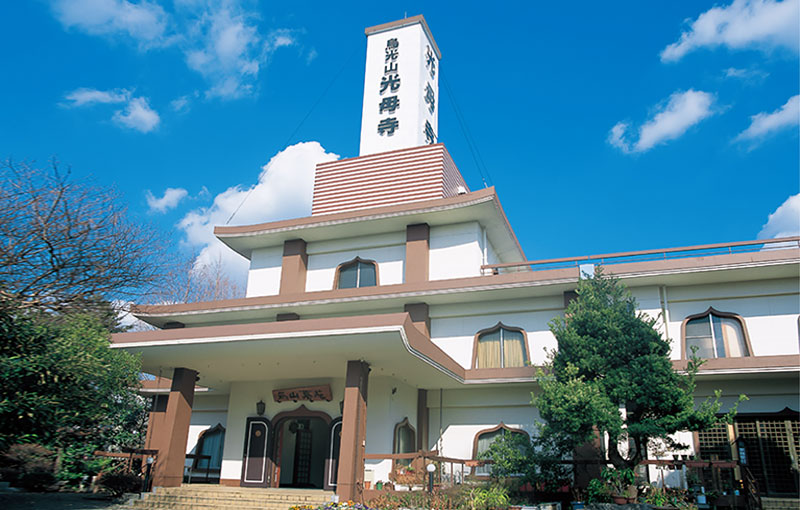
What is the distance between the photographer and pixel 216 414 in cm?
2058

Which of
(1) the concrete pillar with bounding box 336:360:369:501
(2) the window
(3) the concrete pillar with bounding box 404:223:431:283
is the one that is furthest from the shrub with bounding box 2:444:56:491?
(2) the window

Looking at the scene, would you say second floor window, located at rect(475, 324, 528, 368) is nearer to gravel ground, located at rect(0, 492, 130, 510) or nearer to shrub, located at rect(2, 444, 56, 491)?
gravel ground, located at rect(0, 492, 130, 510)

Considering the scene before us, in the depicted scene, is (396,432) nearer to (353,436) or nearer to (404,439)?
(404,439)

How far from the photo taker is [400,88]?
22.3 meters

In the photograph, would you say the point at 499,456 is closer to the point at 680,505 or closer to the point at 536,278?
the point at 680,505

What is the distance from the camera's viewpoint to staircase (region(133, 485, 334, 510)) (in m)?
13.3

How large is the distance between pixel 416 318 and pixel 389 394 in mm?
2887

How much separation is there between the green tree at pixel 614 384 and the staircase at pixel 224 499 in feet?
18.1

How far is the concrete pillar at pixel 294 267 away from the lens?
19422mm

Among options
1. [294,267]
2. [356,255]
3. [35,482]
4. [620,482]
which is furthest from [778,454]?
[35,482]

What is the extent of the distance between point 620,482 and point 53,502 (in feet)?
41.0

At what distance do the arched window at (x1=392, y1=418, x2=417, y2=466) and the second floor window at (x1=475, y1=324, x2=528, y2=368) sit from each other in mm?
2555

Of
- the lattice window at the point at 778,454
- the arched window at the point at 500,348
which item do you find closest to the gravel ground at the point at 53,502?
the arched window at the point at 500,348

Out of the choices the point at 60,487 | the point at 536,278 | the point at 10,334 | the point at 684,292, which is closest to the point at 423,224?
the point at 536,278
